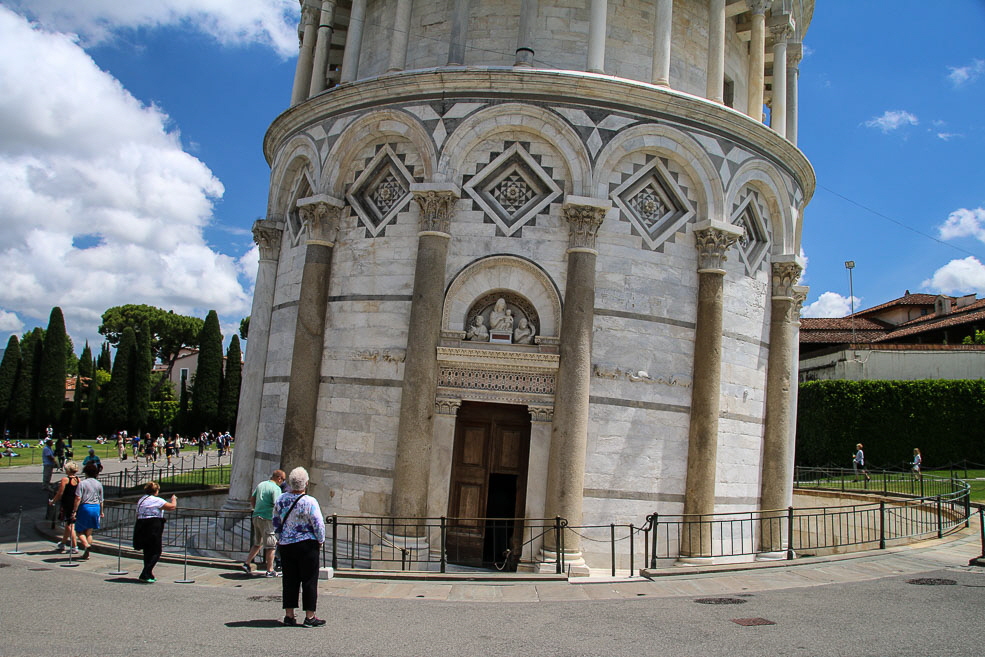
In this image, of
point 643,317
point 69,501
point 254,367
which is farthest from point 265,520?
point 643,317

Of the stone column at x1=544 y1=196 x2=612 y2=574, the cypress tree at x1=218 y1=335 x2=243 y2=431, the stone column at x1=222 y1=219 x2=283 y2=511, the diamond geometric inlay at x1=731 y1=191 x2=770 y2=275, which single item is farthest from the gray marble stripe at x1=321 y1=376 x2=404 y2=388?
the cypress tree at x1=218 y1=335 x2=243 y2=431

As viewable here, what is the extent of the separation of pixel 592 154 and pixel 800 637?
9.07 metres

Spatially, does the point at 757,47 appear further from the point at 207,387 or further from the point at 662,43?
the point at 207,387

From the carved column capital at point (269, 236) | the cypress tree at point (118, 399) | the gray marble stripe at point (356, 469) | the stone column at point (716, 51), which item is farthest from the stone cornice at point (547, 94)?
the cypress tree at point (118, 399)

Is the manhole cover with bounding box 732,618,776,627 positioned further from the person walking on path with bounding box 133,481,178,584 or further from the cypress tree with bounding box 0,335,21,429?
the cypress tree with bounding box 0,335,21,429

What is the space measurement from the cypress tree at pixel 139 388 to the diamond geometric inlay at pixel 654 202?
48730mm

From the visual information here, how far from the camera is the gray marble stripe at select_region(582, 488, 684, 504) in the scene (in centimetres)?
1300

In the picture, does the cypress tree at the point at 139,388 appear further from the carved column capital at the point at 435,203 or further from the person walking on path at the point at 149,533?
the person walking on path at the point at 149,533

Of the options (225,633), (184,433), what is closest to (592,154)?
(225,633)

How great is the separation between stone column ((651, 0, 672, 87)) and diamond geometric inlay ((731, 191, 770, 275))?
309 centimetres

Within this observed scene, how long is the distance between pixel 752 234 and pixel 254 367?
11221mm

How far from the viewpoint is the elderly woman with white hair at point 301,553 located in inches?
292

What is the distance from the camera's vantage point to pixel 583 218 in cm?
1337

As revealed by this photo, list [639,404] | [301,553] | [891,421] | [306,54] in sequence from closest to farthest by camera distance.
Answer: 1. [301,553]
2. [639,404]
3. [306,54]
4. [891,421]
